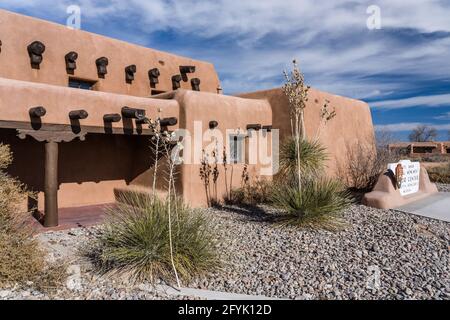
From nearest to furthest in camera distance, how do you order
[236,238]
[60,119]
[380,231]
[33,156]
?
[236,238], [380,231], [60,119], [33,156]

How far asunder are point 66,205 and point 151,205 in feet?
21.2

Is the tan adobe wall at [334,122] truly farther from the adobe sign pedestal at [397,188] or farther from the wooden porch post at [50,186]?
the wooden porch post at [50,186]

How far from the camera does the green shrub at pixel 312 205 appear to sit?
27.0ft

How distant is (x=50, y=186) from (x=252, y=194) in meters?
6.27

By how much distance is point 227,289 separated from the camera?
16.4 feet

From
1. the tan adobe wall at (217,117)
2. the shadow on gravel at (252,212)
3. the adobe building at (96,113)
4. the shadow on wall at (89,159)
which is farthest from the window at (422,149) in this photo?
the shadow on wall at (89,159)

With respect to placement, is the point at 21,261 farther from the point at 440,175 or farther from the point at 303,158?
the point at 440,175

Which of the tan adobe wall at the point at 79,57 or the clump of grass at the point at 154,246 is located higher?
the tan adobe wall at the point at 79,57

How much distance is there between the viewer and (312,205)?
8391mm

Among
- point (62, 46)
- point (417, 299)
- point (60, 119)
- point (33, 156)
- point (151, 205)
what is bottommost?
point (417, 299)

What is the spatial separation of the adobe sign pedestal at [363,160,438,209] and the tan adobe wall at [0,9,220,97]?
8680mm

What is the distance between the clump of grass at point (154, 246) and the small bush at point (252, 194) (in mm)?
5893
